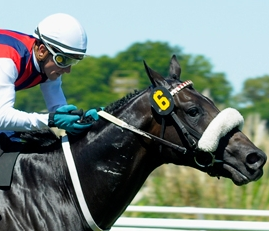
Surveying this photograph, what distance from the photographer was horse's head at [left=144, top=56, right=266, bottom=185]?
443cm

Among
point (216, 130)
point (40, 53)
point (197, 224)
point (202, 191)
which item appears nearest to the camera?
point (216, 130)

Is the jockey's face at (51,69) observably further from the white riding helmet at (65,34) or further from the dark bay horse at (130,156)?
the dark bay horse at (130,156)

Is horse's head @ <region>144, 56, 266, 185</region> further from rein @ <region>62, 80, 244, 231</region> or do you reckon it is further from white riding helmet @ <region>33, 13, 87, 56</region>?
white riding helmet @ <region>33, 13, 87, 56</region>

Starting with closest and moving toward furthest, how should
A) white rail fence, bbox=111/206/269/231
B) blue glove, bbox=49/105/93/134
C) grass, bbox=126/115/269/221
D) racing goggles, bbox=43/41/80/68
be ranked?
blue glove, bbox=49/105/93/134
racing goggles, bbox=43/41/80/68
white rail fence, bbox=111/206/269/231
grass, bbox=126/115/269/221

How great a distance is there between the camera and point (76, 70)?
6203cm

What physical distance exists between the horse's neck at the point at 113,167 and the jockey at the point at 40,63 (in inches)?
7.6

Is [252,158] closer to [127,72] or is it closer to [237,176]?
[237,176]

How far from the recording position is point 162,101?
14.8ft

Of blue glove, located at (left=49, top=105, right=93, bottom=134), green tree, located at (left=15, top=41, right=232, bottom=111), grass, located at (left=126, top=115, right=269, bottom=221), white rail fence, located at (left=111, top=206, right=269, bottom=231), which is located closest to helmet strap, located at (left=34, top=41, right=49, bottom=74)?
blue glove, located at (left=49, top=105, right=93, bottom=134)

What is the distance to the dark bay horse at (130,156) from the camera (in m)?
4.45

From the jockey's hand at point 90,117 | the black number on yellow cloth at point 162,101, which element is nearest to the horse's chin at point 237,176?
the black number on yellow cloth at point 162,101

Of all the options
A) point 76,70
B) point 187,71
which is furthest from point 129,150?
point 76,70

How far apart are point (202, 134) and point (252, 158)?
339 millimetres

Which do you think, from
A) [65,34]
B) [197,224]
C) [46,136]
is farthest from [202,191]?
[65,34]
